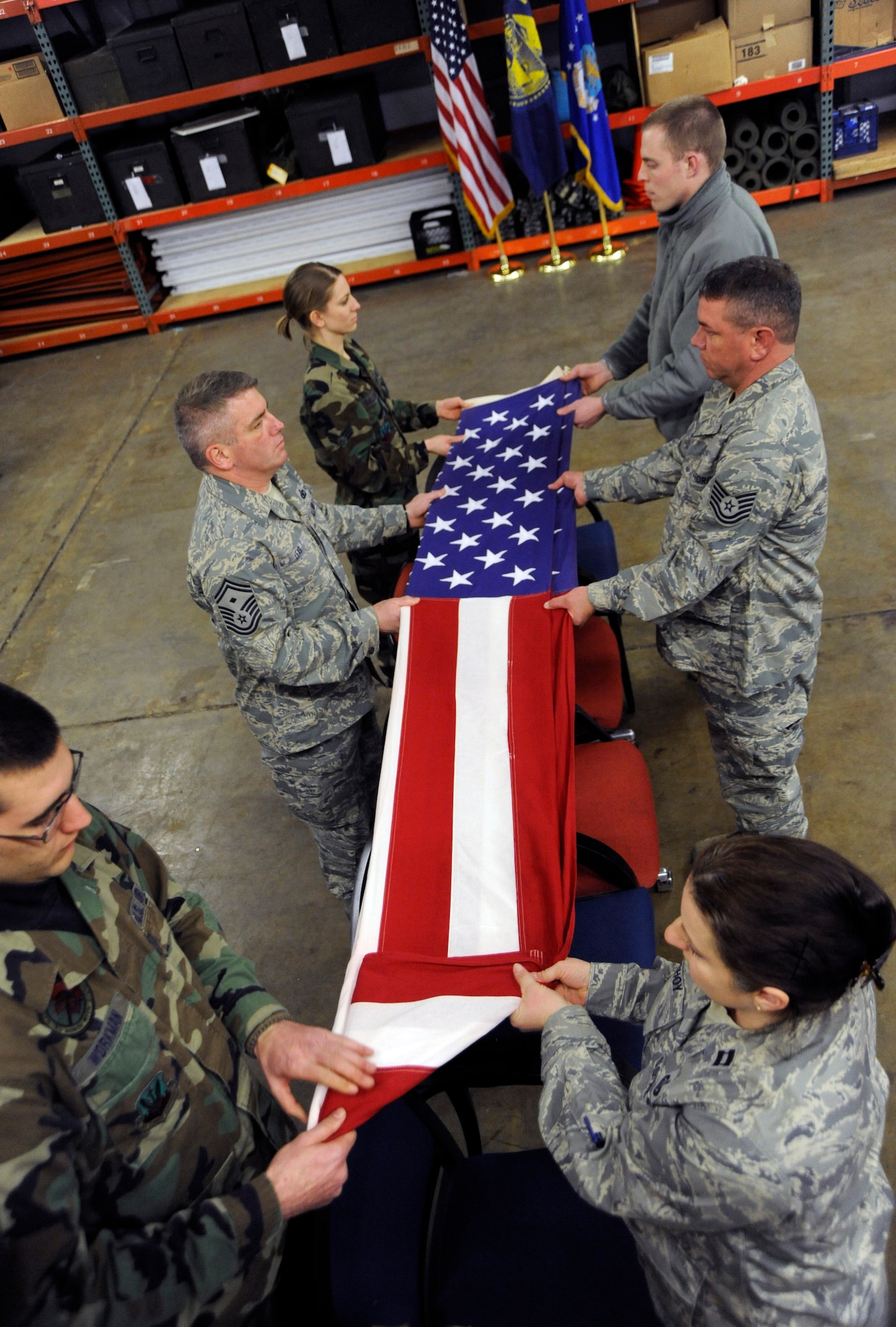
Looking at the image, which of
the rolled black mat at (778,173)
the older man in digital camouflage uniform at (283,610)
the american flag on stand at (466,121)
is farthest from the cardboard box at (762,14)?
the older man in digital camouflage uniform at (283,610)

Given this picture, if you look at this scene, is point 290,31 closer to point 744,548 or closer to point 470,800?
point 744,548

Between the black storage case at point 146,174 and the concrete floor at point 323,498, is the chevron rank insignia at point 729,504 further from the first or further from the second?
the black storage case at point 146,174

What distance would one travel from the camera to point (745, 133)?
6.47 metres

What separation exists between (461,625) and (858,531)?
226 cm

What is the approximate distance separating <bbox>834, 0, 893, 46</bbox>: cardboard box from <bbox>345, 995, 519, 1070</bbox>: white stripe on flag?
23.0ft

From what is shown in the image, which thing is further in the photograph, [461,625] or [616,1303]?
[461,625]

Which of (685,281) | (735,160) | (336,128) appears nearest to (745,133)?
(735,160)

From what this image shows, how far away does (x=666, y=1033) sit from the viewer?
139 centimetres

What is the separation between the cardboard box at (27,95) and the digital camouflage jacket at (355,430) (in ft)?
17.8

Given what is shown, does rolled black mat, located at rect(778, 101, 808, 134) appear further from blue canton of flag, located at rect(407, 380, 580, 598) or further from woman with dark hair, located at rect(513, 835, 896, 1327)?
woman with dark hair, located at rect(513, 835, 896, 1327)

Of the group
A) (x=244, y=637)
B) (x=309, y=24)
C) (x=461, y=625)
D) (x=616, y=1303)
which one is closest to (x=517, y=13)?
(x=309, y=24)

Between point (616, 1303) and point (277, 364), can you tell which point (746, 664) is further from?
point (277, 364)

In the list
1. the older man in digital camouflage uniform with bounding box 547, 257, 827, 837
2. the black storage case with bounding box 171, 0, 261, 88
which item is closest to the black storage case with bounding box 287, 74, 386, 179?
the black storage case with bounding box 171, 0, 261, 88

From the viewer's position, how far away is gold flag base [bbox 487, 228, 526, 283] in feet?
22.2
